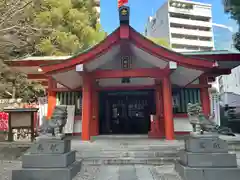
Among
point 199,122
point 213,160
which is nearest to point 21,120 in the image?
point 199,122

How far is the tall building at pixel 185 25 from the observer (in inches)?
2335

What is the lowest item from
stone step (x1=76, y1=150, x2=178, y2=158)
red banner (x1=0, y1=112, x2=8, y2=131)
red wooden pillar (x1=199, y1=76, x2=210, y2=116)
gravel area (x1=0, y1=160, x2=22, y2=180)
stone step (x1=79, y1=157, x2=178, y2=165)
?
gravel area (x1=0, y1=160, x2=22, y2=180)

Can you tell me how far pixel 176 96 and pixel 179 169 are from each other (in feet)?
17.6

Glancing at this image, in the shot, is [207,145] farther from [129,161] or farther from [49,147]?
[49,147]

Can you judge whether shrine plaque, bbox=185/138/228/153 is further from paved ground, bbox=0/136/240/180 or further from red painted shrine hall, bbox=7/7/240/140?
red painted shrine hall, bbox=7/7/240/140

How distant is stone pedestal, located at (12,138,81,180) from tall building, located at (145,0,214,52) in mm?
56449

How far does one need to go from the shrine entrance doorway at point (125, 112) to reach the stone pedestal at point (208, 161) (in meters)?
6.07

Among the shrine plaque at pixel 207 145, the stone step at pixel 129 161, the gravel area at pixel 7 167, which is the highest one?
the shrine plaque at pixel 207 145

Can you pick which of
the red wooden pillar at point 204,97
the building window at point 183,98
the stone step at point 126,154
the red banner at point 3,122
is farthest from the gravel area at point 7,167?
the red wooden pillar at point 204,97

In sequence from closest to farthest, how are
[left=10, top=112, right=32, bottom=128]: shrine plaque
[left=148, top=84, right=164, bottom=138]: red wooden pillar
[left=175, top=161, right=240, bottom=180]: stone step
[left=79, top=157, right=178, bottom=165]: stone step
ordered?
[left=175, top=161, right=240, bottom=180]: stone step
[left=79, top=157, right=178, bottom=165]: stone step
[left=10, top=112, right=32, bottom=128]: shrine plaque
[left=148, top=84, right=164, bottom=138]: red wooden pillar

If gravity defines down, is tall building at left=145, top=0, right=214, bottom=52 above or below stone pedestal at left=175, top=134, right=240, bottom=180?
above

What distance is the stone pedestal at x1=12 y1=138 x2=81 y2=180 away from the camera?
496 cm

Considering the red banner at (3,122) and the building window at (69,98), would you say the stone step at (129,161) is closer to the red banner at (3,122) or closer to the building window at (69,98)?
the building window at (69,98)

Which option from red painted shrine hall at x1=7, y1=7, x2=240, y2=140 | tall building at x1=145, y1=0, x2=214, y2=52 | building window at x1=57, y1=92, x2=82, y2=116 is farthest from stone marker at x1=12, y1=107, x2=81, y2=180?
tall building at x1=145, y1=0, x2=214, y2=52
